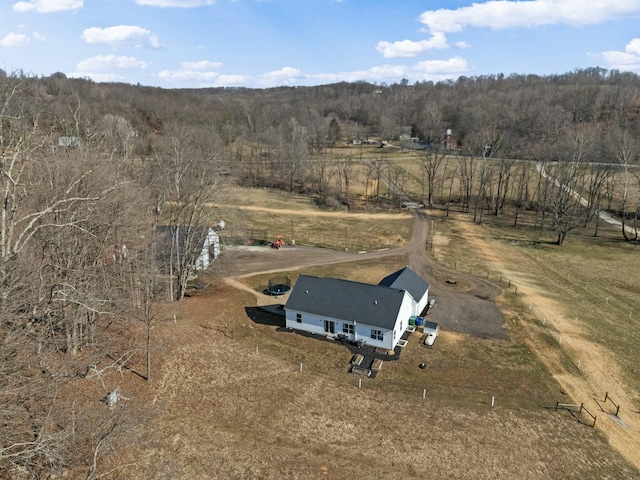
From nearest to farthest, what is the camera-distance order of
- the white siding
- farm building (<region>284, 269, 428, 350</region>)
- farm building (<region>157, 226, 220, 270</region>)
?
farm building (<region>284, 269, 428, 350</region>) → farm building (<region>157, 226, 220, 270</region>) → the white siding

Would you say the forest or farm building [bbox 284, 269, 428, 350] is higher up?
the forest

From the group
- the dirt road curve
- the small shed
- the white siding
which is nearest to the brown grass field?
the dirt road curve

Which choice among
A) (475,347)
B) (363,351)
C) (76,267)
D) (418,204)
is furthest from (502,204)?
(76,267)

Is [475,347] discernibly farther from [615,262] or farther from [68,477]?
[615,262]

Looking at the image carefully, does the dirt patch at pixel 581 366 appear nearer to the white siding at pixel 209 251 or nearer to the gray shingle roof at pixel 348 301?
the gray shingle roof at pixel 348 301

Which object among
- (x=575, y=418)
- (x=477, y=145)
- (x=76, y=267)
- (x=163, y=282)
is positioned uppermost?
(x=477, y=145)

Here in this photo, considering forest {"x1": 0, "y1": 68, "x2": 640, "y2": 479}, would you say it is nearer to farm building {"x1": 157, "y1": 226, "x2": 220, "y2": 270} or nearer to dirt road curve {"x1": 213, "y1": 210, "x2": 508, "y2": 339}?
farm building {"x1": 157, "y1": 226, "x2": 220, "y2": 270}

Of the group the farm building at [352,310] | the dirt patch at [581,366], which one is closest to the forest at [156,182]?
the farm building at [352,310]
